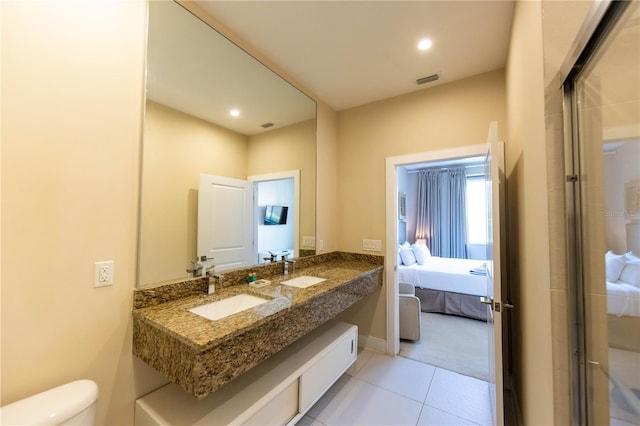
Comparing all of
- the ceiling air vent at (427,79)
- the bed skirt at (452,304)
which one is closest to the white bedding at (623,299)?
the ceiling air vent at (427,79)

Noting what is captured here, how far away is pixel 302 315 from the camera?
154cm

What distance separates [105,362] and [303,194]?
6.53 ft

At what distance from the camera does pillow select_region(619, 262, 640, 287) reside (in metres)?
0.65

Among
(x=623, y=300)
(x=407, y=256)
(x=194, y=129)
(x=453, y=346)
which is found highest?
(x=194, y=129)

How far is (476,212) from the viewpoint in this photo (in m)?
5.88

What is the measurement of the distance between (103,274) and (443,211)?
642 cm

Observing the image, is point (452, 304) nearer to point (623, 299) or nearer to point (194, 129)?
point (623, 299)

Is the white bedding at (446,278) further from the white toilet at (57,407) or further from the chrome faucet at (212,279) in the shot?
the white toilet at (57,407)

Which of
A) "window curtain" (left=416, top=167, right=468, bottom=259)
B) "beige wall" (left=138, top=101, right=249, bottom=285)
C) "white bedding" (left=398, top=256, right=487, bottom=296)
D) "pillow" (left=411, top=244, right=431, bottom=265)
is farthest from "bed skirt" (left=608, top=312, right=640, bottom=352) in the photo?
"window curtain" (left=416, top=167, right=468, bottom=259)

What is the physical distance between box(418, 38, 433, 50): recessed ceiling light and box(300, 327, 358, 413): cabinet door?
2.43 m

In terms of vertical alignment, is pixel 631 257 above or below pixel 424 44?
below

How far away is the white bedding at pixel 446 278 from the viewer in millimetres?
3632

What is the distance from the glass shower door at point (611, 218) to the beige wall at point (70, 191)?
196 centimetres

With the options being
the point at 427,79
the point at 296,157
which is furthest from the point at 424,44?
the point at 296,157
